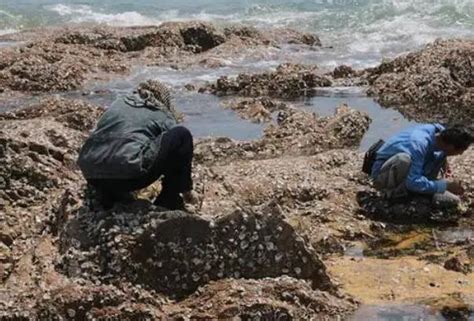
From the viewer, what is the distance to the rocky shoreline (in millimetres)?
5449

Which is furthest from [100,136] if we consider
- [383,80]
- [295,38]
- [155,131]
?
[295,38]

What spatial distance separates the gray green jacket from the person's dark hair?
9.25 feet

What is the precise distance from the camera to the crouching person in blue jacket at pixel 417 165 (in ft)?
25.7

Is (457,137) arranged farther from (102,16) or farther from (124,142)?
(102,16)

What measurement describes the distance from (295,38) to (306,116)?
11337 mm

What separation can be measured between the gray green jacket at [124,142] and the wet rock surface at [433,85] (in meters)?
7.63

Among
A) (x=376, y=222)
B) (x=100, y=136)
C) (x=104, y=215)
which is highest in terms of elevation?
(x=100, y=136)

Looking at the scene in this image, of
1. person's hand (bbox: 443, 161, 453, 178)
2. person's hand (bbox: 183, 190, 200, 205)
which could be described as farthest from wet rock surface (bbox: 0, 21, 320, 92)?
person's hand (bbox: 183, 190, 200, 205)

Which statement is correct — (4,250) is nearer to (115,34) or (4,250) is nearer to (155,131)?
(155,131)

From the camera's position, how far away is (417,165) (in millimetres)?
7887

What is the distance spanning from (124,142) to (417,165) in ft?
10.7

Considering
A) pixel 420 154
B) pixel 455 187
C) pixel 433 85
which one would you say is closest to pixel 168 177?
pixel 420 154

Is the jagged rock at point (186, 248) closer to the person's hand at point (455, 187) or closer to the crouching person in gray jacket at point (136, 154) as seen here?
the crouching person in gray jacket at point (136, 154)

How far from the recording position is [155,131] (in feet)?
19.5
